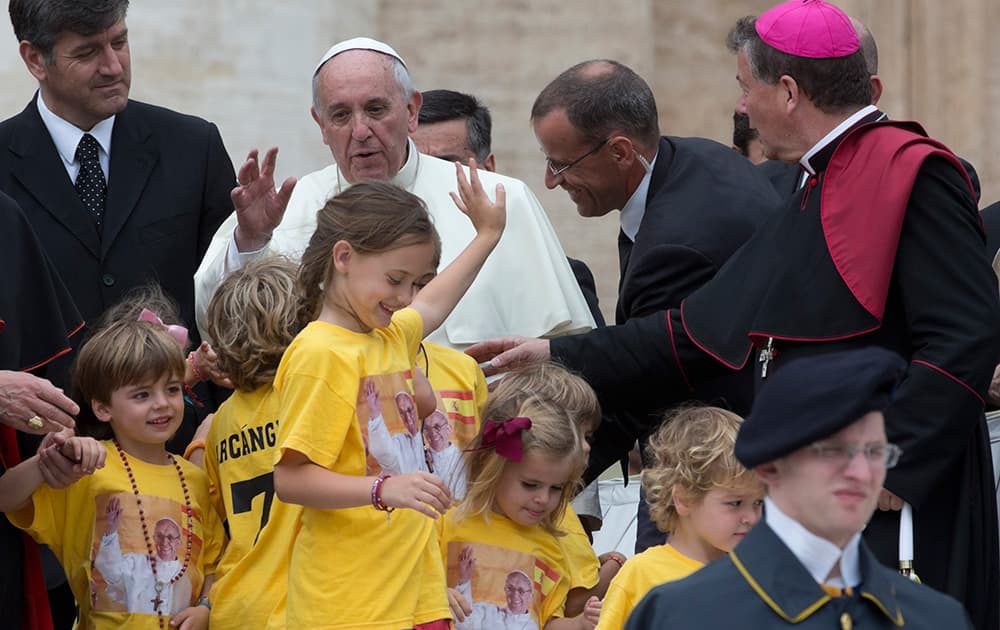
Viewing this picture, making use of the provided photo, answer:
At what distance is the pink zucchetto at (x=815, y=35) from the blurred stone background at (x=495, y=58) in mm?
5110

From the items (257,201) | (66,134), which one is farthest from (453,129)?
(257,201)

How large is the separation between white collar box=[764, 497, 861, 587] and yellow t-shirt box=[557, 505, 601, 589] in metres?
2.20

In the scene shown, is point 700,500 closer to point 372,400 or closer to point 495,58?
point 372,400

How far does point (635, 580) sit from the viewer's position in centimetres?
461

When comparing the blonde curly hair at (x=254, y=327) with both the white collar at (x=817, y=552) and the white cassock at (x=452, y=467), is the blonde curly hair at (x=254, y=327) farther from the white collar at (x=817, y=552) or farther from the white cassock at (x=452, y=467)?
the white collar at (x=817, y=552)

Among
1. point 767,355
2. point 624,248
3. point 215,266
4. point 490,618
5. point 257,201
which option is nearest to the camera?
point 767,355

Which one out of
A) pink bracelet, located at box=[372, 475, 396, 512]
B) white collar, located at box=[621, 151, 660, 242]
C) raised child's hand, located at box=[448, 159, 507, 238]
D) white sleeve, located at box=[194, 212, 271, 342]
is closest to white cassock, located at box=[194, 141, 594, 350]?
white sleeve, located at box=[194, 212, 271, 342]

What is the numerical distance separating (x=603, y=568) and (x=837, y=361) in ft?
8.04

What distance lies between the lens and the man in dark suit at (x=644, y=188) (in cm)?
565

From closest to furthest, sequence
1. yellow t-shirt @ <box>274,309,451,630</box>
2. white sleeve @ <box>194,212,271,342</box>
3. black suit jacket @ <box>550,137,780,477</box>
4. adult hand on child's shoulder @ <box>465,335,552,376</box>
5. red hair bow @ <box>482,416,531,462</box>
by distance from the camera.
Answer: yellow t-shirt @ <box>274,309,451,630</box> → red hair bow @ <box>482,416,531,462</box> → adult hand on child's shoulder @ <box>465,335,552,376</box> → black suit jacket @ <box>550,137,780,477</box> → white sleeve @ <box>194,212,271,342</box>

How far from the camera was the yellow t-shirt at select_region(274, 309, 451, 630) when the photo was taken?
14.4 ft

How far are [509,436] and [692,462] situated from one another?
0.51 meters

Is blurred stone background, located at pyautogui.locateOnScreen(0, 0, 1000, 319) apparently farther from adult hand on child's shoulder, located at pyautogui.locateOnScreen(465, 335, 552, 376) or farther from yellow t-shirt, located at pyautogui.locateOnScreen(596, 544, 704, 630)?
yellow t-shirt, located at pyautogui.locateOnScreen(596, 544, 704, 630)

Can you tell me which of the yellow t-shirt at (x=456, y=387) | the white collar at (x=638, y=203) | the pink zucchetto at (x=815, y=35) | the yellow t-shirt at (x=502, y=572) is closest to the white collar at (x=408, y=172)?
the white collar at (x=638, y=203)
